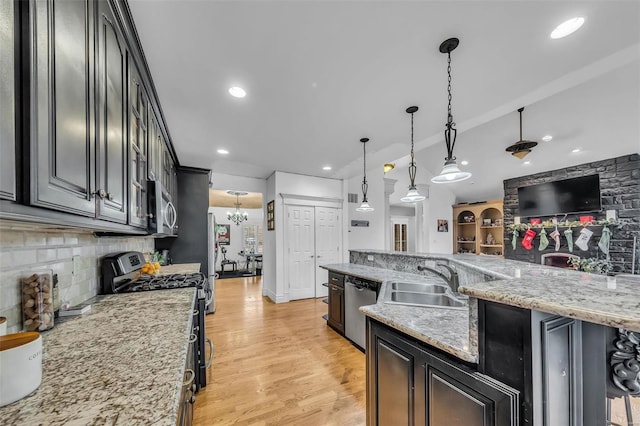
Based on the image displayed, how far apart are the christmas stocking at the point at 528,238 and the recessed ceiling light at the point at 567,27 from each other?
546cm

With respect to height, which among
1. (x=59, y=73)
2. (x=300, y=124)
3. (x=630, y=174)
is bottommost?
(x=59, y=73)

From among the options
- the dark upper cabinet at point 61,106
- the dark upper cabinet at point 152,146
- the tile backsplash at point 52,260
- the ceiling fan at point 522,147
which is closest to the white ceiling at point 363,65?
the dark upper cabinet at point 152,146

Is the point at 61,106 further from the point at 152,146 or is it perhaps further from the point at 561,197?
the point at 561,197

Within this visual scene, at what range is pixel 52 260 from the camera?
1277 millimetres

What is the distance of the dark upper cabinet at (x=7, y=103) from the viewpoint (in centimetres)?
54

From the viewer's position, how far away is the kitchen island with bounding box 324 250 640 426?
801 mm

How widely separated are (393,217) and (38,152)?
27.9 ft

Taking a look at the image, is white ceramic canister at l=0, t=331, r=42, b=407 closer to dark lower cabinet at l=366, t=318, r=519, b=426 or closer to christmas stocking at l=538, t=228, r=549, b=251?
dark lower cabinet at l=366, t=318, r=519, b=426

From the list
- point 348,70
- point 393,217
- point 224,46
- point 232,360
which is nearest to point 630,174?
point 393,217

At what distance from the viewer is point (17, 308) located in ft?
3.38

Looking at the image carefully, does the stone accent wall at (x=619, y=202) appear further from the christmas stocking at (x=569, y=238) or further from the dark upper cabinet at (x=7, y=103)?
the dark upper cabinet at (x=7, y=103)

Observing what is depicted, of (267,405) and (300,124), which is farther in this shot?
(300,124)

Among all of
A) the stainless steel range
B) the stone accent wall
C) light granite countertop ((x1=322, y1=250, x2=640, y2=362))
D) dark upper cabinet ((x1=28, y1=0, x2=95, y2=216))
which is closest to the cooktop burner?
the stainless steel range

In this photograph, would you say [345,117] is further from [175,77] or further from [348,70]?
[175,77]
